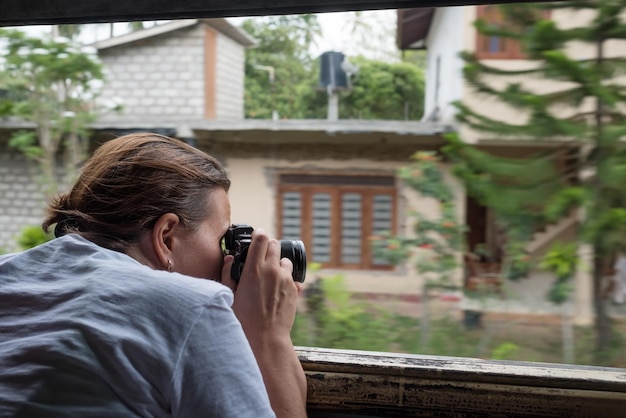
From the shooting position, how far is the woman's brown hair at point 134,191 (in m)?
0.89

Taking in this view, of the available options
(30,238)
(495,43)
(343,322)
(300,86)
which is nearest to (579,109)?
(495,43)

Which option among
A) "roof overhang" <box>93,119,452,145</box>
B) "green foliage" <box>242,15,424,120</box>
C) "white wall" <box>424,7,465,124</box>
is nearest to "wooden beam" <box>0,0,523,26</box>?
"white wall" <box>424,7,465,124</box>

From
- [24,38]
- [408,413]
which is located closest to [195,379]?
[408,413]

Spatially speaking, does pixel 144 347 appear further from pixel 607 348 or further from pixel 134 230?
pixel 607 348

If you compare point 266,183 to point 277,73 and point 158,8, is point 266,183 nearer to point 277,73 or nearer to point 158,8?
point 277,73

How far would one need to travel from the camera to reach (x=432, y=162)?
3.18m

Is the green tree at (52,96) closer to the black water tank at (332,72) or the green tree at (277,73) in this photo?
the black water tank at (332,72)

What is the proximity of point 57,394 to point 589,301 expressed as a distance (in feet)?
7.75

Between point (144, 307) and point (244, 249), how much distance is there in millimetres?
253

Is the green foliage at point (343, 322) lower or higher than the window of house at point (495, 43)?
lower

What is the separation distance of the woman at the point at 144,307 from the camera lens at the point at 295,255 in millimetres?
51

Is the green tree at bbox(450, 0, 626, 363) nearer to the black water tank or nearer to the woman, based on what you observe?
the woman

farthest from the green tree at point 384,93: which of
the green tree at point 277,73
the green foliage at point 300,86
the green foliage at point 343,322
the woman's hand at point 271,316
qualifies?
the woman's hand at point 271,316

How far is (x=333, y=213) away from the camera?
15.6 ft
